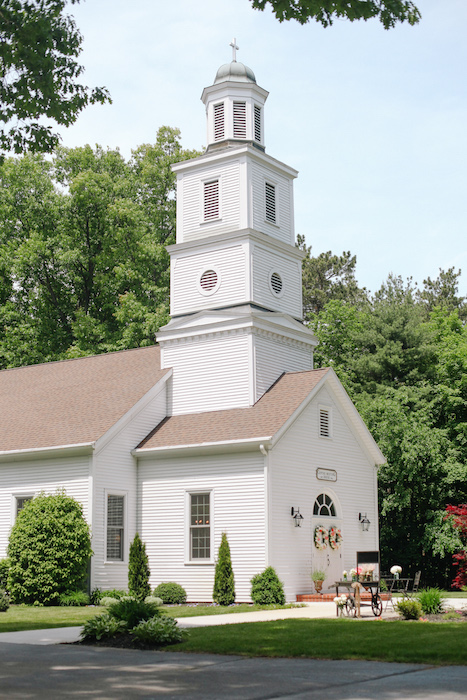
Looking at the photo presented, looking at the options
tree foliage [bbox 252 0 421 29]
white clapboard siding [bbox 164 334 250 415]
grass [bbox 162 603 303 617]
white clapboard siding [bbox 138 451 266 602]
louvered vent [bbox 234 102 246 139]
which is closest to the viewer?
tree foliage [bbox 252 0 421 29]

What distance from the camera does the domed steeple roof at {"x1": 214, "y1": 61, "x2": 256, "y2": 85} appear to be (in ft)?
93.2

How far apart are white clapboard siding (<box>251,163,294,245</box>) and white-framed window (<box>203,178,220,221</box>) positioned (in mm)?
1266

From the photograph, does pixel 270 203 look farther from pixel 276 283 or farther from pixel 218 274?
pixel 218 274

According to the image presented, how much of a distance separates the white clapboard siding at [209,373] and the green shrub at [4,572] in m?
6.75

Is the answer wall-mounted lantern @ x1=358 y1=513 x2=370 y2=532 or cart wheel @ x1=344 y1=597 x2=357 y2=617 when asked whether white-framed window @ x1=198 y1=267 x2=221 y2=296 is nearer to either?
wall-mounted lantern @ x1=358 y1=513 x2=370 y2=532

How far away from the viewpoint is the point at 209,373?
2569 cm

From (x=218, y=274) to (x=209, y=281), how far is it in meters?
0.42

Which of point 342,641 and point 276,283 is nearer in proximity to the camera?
point 342,641

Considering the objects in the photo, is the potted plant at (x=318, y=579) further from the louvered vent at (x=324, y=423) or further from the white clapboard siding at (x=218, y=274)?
the white clapboard siding at (x=218, y=274)

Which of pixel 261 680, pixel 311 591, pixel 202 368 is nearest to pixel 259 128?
pixel 202 368

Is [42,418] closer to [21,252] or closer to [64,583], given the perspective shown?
[64,583]

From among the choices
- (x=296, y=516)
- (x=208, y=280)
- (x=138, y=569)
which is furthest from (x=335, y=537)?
(x=208, y=280)

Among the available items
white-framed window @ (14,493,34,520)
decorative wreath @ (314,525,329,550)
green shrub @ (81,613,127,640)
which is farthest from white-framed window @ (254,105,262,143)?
green shrub @ (81,613,127,640)

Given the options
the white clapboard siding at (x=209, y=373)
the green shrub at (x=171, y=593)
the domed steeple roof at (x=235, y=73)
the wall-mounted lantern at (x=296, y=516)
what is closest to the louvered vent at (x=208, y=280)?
the white clapboard siding at (x=209, y=373)
